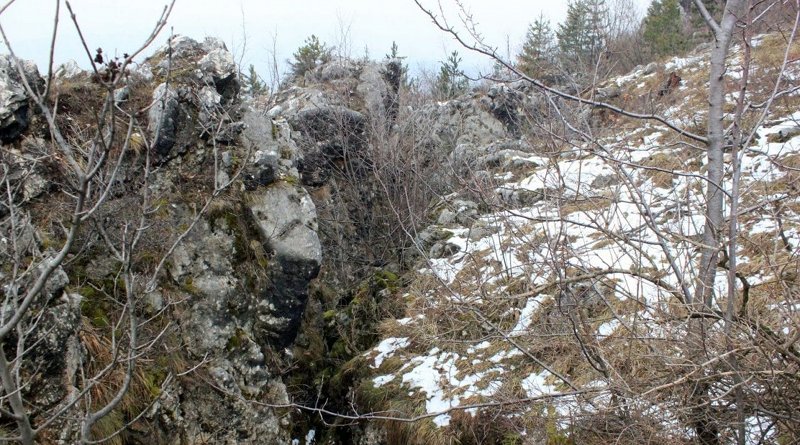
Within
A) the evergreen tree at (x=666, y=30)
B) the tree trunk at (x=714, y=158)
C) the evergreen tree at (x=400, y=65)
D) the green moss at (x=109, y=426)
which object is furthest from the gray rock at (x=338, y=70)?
the evergreen tree at (x=666, y=30)

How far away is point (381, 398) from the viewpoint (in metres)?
5.38

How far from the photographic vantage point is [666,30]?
1695 centimetres

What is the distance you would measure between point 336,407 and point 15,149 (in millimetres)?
4014

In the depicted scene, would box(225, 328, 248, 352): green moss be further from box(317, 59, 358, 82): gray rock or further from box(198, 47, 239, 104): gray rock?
box(317, 59, 358, 82): gray rock

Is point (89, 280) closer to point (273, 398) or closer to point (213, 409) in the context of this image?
point (213, 409)

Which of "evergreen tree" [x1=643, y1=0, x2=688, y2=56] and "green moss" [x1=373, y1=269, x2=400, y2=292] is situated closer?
"green moss" [x1=373, y1=269, x2=400, y2=292]

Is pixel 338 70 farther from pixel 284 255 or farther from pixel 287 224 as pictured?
pixel 284 255

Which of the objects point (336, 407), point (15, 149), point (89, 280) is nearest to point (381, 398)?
point (336, 407)

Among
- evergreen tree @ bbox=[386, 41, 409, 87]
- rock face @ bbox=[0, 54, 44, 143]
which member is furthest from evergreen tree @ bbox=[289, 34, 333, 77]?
rock face @ bbox=[0, 54, 44, 143]

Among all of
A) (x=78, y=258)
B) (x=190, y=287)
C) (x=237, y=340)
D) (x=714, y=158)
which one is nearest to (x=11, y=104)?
(x=78, y=258)

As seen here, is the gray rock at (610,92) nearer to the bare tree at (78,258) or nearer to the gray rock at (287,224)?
the gray rock at (287,224)

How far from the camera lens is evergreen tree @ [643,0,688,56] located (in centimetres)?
1605

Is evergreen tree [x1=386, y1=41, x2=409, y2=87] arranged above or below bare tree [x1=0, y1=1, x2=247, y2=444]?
above

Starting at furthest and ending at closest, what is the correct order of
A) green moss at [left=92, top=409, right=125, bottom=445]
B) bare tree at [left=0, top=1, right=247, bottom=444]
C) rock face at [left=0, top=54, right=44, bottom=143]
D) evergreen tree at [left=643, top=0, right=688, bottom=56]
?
evergreen tree at [left=643, top=0, right=688, bottom=56] < rock face at [left=0, top=54, right=44, bottom=143] < green moss at [left=92, top=409, right=125, bottom=445] < bare tree at [left=0, top=1, right=247, bottom=444]
